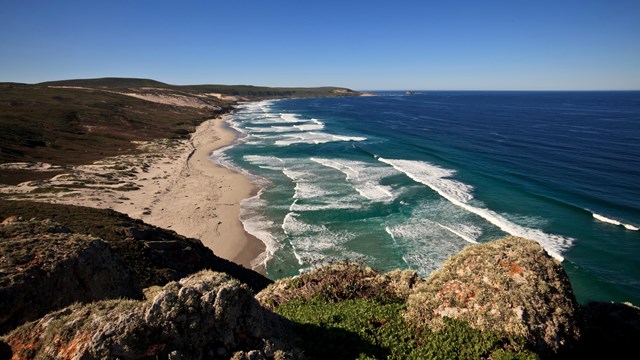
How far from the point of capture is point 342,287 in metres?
12.1

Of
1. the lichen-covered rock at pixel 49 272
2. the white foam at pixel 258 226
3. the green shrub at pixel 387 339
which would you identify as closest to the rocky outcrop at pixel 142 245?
the lichen-covered rock at pixel 49 272

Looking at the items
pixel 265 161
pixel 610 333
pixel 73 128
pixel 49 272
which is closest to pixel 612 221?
pixel 610 333

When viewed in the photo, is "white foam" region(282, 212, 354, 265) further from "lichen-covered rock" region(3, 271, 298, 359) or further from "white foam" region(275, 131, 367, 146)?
"white foam" region(275, 131, 367, 146)

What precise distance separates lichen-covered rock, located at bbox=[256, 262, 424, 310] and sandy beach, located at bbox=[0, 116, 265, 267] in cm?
1202

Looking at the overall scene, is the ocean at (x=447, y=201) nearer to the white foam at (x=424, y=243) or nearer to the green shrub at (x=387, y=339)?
the white foam at (x=424, y=243)

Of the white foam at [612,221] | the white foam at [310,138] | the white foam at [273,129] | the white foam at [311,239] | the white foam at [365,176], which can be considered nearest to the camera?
the white foam at [311,239]

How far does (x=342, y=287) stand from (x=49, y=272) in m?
8.37

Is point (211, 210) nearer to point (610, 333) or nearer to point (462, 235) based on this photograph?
point (462, 235)

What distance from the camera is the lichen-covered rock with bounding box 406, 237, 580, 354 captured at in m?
8.62

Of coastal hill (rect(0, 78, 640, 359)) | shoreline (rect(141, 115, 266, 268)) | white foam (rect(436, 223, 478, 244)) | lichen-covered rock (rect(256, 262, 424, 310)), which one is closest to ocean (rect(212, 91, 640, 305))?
white foam (rect(436, 223, 478, 244))

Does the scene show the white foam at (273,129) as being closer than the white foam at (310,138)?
No

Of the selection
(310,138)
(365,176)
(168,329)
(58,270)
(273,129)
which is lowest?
(365,176)

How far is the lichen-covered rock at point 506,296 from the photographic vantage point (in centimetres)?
862

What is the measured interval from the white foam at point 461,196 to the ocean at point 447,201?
11 centimetres
